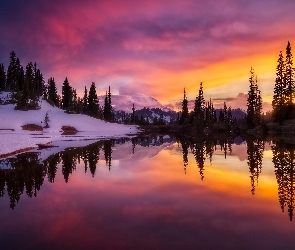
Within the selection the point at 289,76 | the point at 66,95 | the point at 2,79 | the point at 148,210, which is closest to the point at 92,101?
the point at 66,95

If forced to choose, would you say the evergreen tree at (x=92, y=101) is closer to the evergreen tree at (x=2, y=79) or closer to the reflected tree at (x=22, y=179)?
the evergreen tree at (x=2, y=79)

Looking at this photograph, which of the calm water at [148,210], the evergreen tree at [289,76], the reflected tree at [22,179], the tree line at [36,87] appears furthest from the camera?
the tree line at [36,87]

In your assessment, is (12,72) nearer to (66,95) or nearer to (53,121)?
(66,95)

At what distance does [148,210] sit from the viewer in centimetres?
948

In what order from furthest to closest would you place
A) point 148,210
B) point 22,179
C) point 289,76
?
point 289,76 < point 22,179 < point 148,210

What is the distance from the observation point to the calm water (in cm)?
697

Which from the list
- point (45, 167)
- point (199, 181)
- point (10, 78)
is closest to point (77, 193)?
point (199, 181)

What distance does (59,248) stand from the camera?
6.51 m

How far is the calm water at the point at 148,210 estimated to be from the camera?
22.9ft

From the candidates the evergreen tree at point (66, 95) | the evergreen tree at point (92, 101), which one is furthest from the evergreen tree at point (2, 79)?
the evergreen tree at point (92, 101)

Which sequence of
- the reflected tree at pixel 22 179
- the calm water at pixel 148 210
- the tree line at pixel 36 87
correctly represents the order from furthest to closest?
the tree line at pixel 36 87, the reflected tree at pixel 22 179, the calm water at pixel 148 210

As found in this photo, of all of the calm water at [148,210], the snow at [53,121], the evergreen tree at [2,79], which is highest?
the evergreen tree at [2,79]

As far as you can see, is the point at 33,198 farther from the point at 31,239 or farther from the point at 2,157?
the point at 2,157

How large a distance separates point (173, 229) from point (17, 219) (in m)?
4.64
